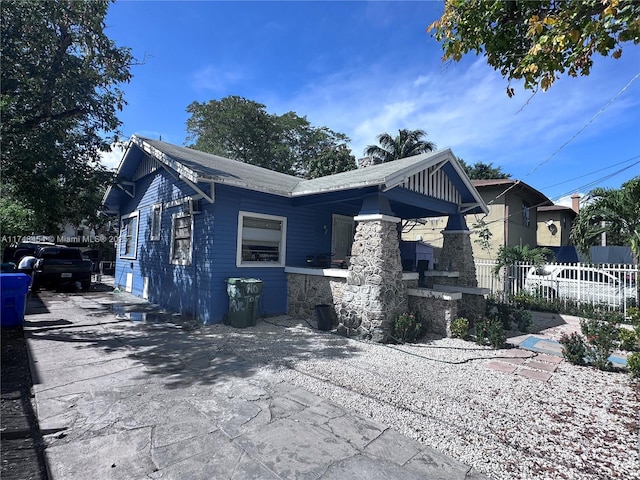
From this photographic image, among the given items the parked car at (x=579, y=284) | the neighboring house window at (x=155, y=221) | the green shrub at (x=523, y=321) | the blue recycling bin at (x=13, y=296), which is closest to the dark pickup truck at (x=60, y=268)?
the neighboring house window at (x=155, y=221)

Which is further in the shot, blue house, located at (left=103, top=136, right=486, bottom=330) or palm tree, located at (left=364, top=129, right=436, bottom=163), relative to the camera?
palm tree, located at (left=364, top=129, right=436, bottom=163)

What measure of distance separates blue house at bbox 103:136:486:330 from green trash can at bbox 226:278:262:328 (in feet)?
1.32

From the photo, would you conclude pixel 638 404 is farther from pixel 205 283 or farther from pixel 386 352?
A: pixel 205 283

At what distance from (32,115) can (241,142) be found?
75.4 feet

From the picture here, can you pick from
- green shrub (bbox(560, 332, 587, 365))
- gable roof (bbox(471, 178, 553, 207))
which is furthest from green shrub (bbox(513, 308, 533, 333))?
gable roof (bbox(471, 178, 553, 207))

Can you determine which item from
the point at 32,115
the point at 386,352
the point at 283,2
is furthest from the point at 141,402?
the point at 283,2

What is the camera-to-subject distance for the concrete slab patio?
2.75m

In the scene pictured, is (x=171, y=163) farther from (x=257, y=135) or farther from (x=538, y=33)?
(x=257, y=135)

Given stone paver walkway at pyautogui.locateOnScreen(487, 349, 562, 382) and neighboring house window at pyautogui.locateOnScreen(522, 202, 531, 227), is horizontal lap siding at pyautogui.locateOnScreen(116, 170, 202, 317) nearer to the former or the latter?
stone paver walkway at pyautogui.locateOnScreen(487, 349, 562, 382)

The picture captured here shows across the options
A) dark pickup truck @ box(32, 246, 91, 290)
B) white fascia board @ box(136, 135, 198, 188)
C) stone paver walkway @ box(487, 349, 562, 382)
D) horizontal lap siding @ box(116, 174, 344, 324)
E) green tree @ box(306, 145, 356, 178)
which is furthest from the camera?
green tree @ box(306, 145, 356, 178)

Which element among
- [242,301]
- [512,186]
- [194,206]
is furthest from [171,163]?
[512,186]

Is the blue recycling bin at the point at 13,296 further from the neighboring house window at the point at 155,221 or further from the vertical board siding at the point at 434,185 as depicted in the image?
the vertical board siding at the point at 434,185

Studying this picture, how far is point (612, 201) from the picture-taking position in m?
11.8

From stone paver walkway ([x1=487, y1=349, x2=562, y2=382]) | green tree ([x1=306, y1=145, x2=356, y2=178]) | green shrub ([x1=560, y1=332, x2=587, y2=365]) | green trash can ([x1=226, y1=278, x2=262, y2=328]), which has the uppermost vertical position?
green tree ([x1=306, y1=145, x2=356, y2=178])
